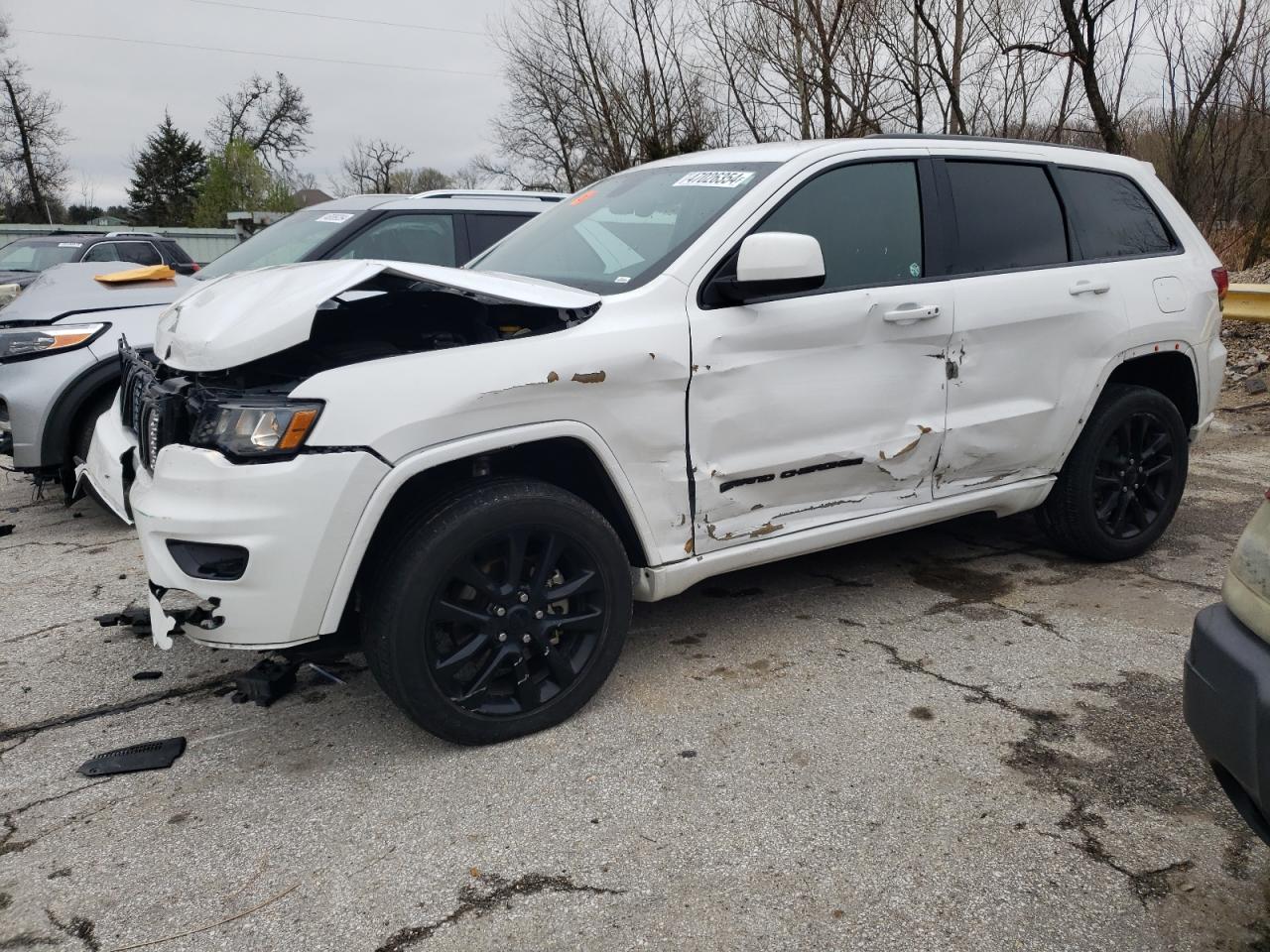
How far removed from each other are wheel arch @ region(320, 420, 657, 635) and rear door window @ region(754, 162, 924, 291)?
1021 millimetres

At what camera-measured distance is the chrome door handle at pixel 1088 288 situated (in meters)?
4.00

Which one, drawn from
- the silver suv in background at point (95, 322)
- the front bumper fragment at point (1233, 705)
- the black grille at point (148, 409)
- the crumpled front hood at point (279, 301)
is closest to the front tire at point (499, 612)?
the crumpled front hood at point (279, 301)

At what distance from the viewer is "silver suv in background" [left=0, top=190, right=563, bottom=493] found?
5.23 metres

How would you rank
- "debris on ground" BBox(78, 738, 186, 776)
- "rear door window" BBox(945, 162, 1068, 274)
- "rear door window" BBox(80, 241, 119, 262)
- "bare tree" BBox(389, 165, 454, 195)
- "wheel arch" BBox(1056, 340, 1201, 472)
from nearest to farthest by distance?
1. "debris on ground" BBox(78, 738, 186, 776)
2. "rear door window" BBox(945, 162, 1068, 274)
3. "wheel arch" BBox(1056, 340, 1201, 472)
4. "rear door window" BBox(80, 241, 119, 262)
5. "bare tree" BBox(389, 165, 454, 195)

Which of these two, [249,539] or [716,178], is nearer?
[249,539]

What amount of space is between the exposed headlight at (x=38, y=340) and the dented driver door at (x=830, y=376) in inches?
153

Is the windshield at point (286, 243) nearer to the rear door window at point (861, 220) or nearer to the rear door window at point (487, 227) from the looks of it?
the rear door window at point (487, 227)

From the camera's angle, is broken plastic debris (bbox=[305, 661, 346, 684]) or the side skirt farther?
broken plastic debris (bbox=[305, 661, 346, 684])

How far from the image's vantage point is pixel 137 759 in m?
2.98

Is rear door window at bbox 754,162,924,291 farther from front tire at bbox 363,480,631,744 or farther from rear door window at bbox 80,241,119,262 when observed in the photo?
rear door window at bbox 80,241,119,262

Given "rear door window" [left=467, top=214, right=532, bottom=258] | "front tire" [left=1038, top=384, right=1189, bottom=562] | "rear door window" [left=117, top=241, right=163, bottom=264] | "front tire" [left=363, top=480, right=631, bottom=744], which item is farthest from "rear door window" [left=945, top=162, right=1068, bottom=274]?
"rear door window" [left=117, top=241, right=163, bottom=264]

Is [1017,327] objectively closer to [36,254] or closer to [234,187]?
[36,254]

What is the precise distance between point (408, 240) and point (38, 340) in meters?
2.13

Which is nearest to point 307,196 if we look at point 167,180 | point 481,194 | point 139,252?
point 167,180
